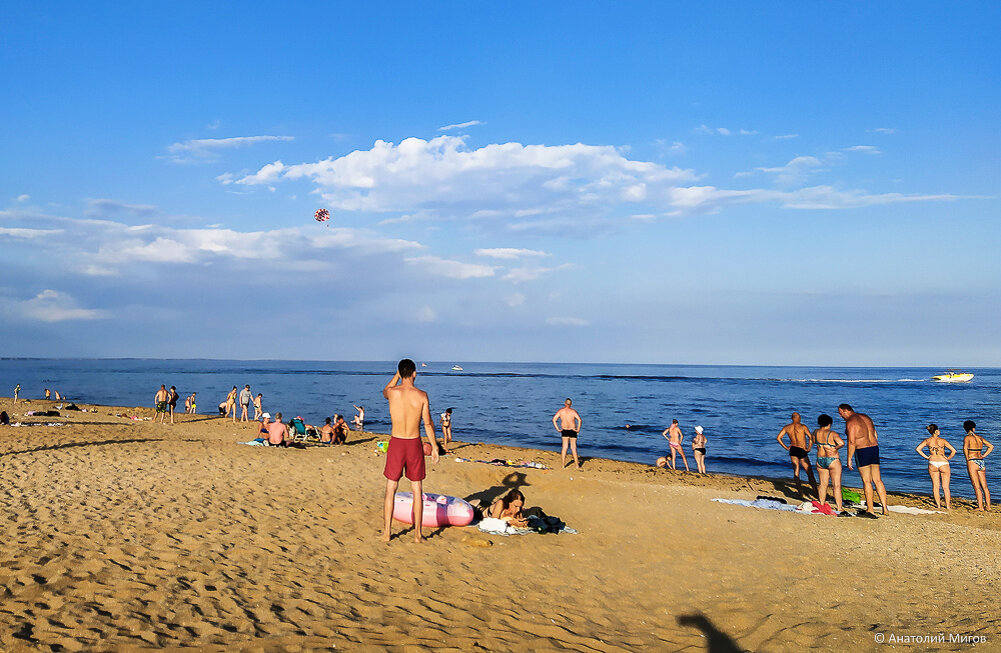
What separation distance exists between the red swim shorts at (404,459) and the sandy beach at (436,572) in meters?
1.02

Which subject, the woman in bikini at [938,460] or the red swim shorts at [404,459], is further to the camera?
the woman in bikini at [938,460]

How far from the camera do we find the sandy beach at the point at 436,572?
4.99 m

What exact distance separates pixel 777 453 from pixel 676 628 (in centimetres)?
2197

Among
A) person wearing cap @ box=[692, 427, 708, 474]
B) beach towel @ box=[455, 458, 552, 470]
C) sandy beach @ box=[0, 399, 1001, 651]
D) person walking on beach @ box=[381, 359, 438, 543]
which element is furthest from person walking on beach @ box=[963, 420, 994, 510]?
person walking on beach @ box=[381, 359, 438, 543]

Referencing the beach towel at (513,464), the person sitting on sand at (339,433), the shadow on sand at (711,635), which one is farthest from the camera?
the person sitting on sand at (339,433)

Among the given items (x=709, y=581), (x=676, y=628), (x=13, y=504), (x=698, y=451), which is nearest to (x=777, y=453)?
(x=698, y=451)

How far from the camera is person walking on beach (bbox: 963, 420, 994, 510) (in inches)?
509

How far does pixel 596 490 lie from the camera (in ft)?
43.5

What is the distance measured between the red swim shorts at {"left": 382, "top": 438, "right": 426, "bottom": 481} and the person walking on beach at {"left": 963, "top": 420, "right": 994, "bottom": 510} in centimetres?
1259

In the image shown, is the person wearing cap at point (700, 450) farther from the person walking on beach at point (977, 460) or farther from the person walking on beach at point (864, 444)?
the person walking on beach at point (864, 444)

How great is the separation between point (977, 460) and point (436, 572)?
1327 centimetres

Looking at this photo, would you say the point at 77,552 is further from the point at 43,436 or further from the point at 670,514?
the point at 43,436
